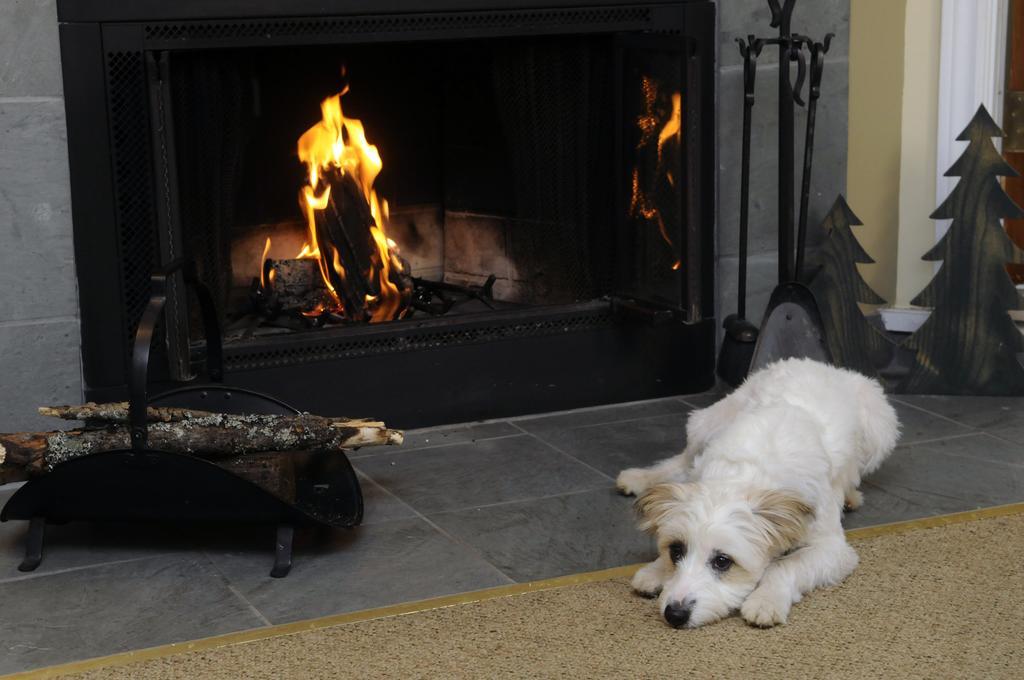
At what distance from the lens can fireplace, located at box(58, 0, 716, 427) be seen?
3.82 m

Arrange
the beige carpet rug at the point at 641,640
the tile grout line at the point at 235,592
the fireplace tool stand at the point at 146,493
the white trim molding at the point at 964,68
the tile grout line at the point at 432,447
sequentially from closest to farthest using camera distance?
the beige carpet rug at the point at 641,640, the tile grout line at the point at 235,592, the fireplace tool stand at the point at 146,493, the tile grout line at the point at 432,447, the white trim molding at the point at 964,68

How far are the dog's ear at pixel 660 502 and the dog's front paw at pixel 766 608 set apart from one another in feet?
0.79

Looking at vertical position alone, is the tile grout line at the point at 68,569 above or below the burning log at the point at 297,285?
below

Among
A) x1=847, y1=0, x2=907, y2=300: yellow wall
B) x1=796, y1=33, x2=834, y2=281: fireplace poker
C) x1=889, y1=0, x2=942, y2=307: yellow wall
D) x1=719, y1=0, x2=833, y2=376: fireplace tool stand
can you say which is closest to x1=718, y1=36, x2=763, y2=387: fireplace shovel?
x1=719, y1=0, x2=833, y2=376: fireplace tool stand

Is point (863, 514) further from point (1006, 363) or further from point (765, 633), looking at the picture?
point (1006, 363)

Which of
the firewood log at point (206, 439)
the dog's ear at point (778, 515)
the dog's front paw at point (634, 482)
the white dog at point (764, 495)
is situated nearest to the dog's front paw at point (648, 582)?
the white dog at point (764, 495)

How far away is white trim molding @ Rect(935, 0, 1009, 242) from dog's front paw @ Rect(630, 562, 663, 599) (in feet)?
6.84

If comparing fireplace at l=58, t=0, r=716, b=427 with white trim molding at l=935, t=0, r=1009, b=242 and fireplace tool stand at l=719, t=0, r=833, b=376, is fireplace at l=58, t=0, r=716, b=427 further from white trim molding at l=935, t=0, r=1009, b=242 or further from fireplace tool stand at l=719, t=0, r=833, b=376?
white trim molding at l=935, t=0, r=1009, b=242

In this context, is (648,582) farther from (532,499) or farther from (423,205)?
(423,205)

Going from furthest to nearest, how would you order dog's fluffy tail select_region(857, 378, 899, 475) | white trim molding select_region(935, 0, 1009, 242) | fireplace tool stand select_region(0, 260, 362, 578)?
1. white trim molding select_region(935, 0, 1009, 242)
2. dog's fluffy tail select_region(857, 378, 899, 475)
3. fireplace tool stand select_region(0, 260, 362, 578)

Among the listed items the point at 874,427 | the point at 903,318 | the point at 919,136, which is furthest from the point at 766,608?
the point at 919,136

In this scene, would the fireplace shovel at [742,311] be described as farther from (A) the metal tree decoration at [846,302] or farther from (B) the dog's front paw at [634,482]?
(B) the dog's front paw at [634,482]

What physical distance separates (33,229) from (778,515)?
2.02m

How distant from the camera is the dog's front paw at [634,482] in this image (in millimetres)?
3658
